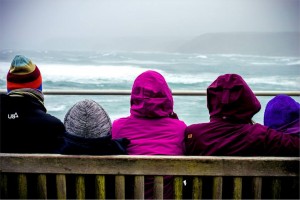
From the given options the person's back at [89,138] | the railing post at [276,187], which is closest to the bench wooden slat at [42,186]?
the person's back at [89,138]

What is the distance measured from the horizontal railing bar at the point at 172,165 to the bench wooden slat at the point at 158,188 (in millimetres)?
36

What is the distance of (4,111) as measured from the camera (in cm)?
183

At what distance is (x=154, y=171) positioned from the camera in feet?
4.90

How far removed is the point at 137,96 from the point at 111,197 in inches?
22.8

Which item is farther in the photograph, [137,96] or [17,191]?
[137,96]

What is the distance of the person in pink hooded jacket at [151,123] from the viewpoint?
5.84ft

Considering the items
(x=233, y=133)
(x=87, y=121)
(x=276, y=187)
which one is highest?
(x=87, y=121)

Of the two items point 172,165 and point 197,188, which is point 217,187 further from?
point 172,165

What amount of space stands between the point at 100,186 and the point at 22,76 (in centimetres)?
99

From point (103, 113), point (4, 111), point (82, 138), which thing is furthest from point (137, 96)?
point (4, 111)

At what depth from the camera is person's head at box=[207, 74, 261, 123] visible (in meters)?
1.85

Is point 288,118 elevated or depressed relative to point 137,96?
depressed

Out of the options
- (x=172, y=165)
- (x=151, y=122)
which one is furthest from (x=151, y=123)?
(x=172, y=165)

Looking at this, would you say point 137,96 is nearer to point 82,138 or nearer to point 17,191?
point 82,138
